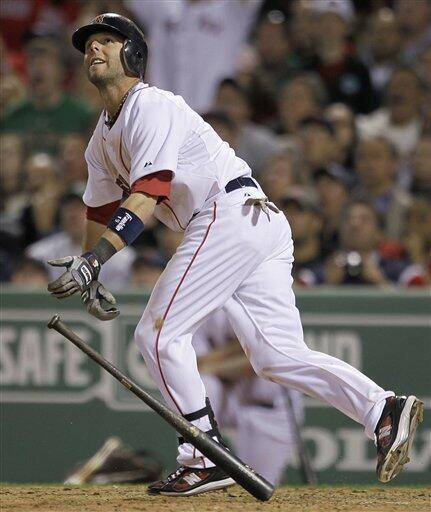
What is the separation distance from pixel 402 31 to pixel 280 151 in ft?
5.43

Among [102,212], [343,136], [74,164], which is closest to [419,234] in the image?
[343,136]

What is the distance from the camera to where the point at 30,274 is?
311 inches

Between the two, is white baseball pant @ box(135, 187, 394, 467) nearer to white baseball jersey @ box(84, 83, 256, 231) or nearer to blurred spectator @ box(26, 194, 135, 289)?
white baseball jersey @ box(84, 83, 256, 231)

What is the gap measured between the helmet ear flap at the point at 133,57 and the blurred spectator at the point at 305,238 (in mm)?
3122

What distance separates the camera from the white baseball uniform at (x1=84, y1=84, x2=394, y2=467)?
480cm

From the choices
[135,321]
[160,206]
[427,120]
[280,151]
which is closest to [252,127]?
[280,151]

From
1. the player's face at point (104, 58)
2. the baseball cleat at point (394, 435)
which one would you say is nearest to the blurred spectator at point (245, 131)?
the player's face at point (104, 58)

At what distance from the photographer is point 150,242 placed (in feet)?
28.0

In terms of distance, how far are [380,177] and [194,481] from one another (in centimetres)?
419

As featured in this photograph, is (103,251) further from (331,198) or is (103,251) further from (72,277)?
(331,198)

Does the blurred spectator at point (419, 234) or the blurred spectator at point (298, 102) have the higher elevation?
the blurred spectator at point (298, 102)

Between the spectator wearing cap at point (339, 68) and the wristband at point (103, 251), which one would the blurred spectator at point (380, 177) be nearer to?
the spectator wearing cap at point (339, 68)

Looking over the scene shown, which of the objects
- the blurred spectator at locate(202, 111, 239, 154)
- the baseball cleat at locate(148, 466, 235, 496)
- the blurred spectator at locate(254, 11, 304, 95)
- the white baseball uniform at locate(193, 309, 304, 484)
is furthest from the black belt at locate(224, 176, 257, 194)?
the blurred spectator at locate(254, 11, 304, 95)

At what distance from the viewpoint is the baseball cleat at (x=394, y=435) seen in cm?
476
